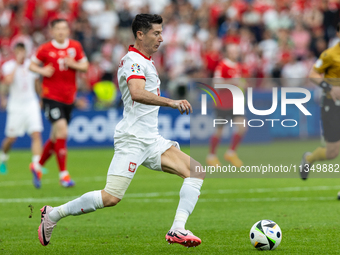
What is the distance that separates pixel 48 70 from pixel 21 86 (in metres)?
3.20

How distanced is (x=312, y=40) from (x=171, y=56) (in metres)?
5.13

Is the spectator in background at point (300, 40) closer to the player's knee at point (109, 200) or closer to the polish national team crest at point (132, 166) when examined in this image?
the polish national team crest at point (132, 166)

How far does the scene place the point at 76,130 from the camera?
1909 centimetres

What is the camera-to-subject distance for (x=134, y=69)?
18.5 ft

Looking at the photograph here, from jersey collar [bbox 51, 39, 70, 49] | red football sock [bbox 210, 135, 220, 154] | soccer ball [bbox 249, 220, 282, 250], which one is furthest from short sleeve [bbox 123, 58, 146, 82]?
red football sock [bbox 210, 135, 220, 154]

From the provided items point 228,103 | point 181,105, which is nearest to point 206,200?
point 181,105

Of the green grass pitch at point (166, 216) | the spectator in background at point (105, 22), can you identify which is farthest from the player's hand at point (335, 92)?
the spectator in background at point (105, 22)

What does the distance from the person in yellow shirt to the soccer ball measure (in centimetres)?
372

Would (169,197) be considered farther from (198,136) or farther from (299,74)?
(299,74)

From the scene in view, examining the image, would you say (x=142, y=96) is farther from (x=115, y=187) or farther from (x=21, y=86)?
(x=21, y=86)

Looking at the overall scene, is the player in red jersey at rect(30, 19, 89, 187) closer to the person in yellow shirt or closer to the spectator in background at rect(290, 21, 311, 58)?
the person in yellow shirt

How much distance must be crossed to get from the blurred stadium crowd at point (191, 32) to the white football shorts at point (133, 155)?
13.6 m

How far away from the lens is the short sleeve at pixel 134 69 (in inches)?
221

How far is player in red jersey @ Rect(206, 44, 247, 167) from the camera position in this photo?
1470 cm
